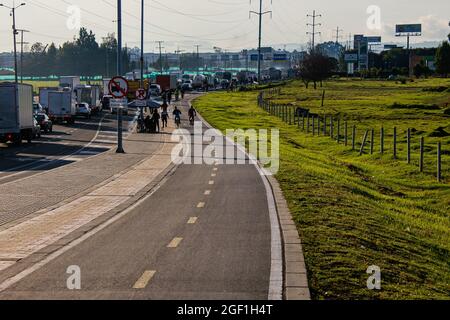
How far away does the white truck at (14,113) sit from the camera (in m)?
42.8

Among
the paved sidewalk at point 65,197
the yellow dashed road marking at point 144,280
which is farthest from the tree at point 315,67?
the yellow dashed road marking at point 144,280

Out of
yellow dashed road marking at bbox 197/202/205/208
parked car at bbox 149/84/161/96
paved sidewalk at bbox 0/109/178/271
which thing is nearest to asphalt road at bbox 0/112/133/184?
paved sidewalk at bbox 0/109/178/271

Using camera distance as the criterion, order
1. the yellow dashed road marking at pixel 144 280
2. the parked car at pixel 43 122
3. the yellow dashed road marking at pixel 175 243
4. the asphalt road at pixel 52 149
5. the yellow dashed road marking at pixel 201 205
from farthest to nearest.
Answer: the parked car at pixel 43 122, the asphalt road at pixel 52 149, the yellow dashed road marking at pixel 201 205, the yellow dashed road marking at pixel 175 243, the yellow dashed road marking at pixel 144 280

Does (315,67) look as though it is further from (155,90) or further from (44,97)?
(44,97)

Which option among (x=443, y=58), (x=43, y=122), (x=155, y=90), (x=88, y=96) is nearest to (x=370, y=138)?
(x=43, y=122)

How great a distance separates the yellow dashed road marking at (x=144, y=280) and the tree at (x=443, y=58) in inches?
4858

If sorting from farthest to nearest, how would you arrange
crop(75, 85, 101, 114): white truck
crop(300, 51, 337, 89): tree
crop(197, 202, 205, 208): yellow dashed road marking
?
crop(300, 51, 337, 89): tree, crop(75, 85, 101, 114): white truck, crop(197, 202, 205, 208): yellow dashed road marking

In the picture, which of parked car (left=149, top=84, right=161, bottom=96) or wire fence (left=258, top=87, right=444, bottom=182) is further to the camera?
parked car (left=149, top=84, right=161, bottom=96)

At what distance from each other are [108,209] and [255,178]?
722 centimetres

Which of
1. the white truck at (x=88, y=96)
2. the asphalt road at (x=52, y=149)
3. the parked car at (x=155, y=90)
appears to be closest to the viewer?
the asphalt road at (x=52, y=149)

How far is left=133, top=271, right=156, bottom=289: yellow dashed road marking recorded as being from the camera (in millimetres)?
10288

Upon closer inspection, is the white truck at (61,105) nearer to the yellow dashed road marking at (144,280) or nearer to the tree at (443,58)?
the yellow dashed road marking at (144,280)

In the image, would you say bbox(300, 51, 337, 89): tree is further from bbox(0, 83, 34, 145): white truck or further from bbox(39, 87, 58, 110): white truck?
bbox(0, 83, 34, 145): white truck

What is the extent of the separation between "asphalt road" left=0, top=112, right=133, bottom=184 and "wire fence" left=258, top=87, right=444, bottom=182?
1307 cm
